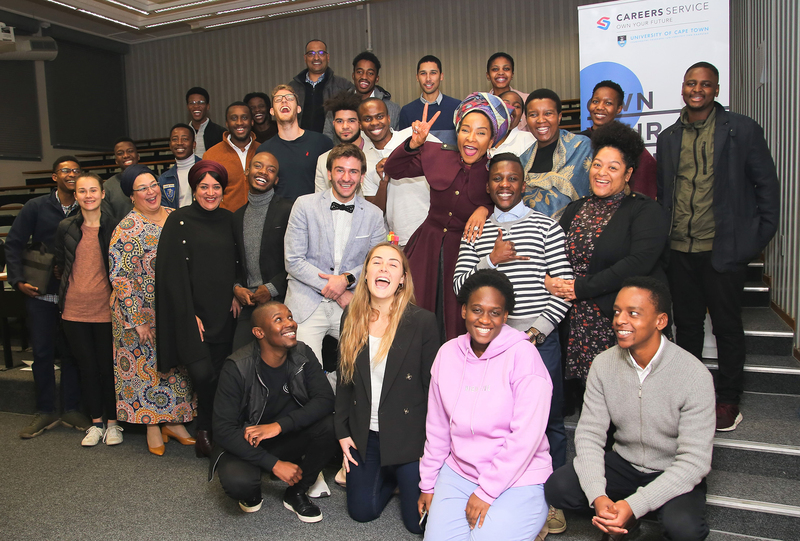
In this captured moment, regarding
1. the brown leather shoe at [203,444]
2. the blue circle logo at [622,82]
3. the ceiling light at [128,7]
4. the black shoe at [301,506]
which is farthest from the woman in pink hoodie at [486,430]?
the ceiling light at [128,7]

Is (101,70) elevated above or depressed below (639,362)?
above

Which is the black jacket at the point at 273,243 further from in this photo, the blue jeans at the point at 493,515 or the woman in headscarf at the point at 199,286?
the blue jeans at the point at 493,515

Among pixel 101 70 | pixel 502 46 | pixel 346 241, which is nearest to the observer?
pixel 346 241

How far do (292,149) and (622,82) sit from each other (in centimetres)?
243

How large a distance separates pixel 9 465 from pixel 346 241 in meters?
2.41

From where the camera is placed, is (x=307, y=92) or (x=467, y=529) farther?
(x=307, y=92)

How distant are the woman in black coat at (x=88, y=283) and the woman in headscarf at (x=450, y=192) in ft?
6.46

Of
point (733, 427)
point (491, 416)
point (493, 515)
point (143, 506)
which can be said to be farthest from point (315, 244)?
point (733, 427)

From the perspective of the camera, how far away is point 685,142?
299 cm

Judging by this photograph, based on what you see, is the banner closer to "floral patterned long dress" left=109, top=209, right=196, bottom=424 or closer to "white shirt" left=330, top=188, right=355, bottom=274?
"white shirt" left=330, top=188, right=355, bottom=274

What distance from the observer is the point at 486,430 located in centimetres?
226

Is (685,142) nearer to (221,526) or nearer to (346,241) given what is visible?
(346,241)

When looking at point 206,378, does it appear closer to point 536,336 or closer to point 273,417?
point 273,417

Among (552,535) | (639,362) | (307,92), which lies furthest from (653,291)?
(307,92)
